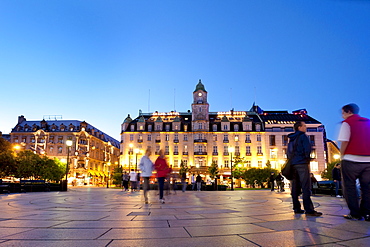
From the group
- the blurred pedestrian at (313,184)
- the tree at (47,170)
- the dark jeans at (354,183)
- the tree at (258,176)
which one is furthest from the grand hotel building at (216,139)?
the dark jeans at (354,183)

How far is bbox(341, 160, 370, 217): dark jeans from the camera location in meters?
5.70

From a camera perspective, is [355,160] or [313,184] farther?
[313,184]

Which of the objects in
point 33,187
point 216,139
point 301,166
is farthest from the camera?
point 216,139

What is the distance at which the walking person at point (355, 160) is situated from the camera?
569cm

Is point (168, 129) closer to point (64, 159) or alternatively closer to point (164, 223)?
point (64, 159)

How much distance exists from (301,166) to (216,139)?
205 ft

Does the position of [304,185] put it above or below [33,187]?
above

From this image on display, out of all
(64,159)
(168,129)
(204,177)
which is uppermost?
(168,129)

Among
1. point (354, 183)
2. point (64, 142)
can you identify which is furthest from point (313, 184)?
point (64, 142)

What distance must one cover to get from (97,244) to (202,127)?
65.3 m

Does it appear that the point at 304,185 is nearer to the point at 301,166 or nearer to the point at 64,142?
the point at 301,166

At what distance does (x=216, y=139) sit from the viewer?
68.9 metres

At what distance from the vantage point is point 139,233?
4504 mm

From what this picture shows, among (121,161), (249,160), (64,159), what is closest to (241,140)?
(249,160)
